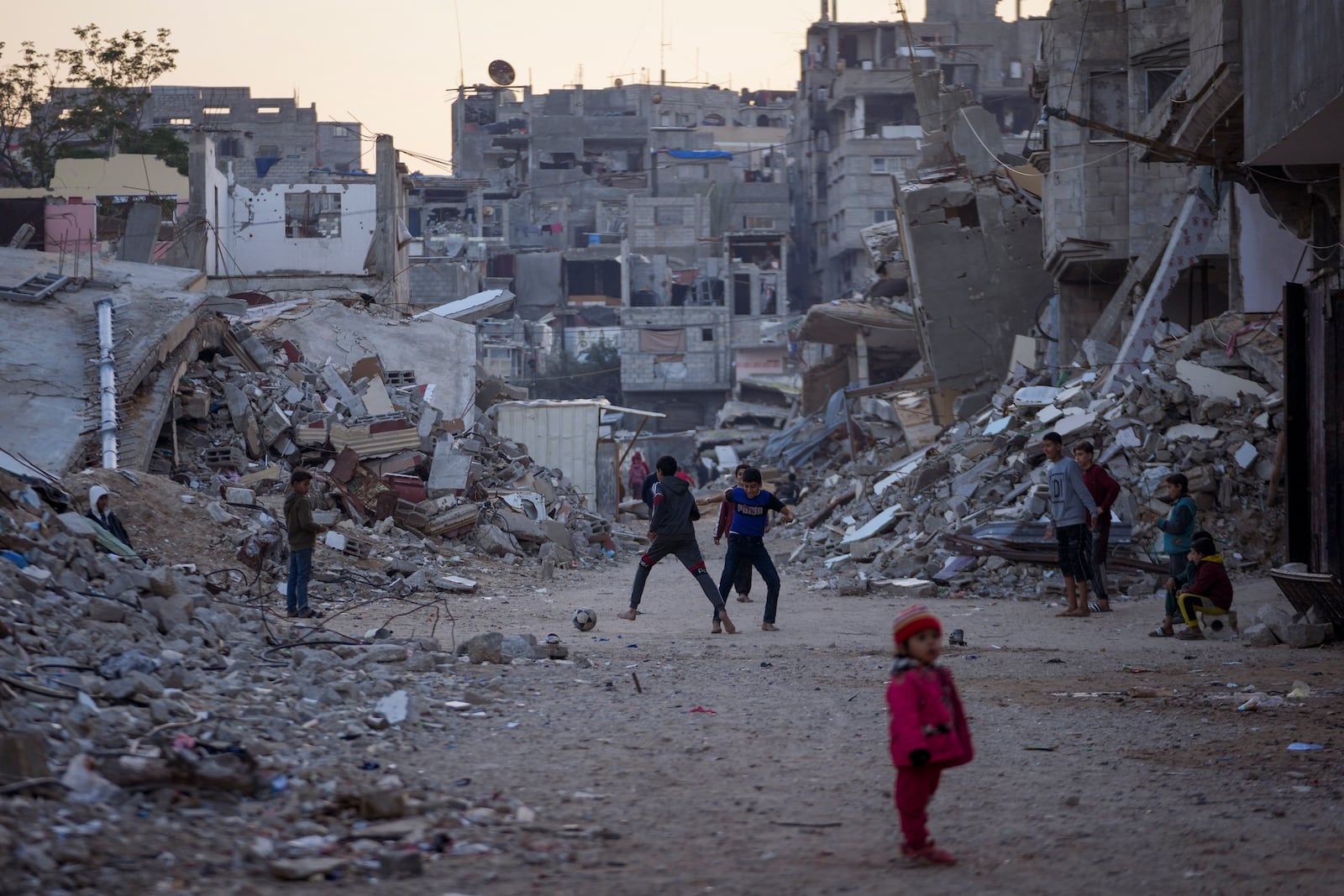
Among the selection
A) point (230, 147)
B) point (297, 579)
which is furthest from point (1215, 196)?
point (230, 147)

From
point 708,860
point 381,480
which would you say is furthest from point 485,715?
point 381,480

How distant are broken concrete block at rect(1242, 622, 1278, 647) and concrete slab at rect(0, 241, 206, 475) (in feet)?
40.3

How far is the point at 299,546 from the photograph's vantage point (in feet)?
39.0

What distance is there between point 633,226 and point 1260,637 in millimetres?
55026

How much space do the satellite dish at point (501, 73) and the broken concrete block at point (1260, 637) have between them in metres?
69.6

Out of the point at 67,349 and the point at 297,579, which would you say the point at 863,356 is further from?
the point at 297,579

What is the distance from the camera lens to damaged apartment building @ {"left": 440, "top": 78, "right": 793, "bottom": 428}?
185 feet

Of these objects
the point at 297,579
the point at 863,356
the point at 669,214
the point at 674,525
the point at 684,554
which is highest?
the point at 669,214

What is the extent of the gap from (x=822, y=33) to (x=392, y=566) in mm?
59536

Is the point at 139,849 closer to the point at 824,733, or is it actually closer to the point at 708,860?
the point at 708,860

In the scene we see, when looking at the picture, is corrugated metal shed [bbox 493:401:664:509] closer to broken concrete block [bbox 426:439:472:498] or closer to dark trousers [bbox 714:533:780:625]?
broken concrete block [bbox 426:439:472:498]

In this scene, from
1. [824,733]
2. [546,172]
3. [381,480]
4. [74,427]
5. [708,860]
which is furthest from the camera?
[546,172]

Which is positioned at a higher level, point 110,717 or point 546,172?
point 546,172

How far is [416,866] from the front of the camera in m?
4.13
